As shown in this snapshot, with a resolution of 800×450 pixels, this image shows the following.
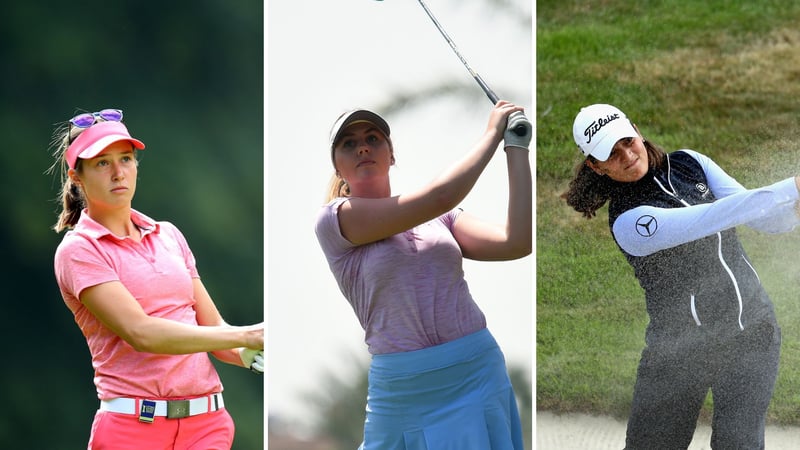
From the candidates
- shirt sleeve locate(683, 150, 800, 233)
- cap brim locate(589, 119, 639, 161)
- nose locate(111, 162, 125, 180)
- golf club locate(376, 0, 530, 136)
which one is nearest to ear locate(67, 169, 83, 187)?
nose locate(111, 162, 125, 180)

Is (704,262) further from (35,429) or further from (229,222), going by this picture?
(35,429)

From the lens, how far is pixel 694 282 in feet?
10.3

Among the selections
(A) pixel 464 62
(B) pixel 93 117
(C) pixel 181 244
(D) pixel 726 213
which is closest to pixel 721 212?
(D) pixel 726 213

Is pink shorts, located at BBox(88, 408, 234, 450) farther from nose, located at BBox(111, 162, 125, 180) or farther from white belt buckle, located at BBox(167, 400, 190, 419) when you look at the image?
nose, located at BBox(111, 162, 125, 180)

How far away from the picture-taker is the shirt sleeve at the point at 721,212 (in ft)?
10.2

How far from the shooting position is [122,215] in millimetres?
3148

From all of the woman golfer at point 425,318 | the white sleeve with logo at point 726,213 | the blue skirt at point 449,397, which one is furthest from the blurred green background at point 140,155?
the white sleeve with logo at point 726,213

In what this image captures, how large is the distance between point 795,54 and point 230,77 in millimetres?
1760

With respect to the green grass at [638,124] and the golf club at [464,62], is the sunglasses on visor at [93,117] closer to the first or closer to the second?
the golf club at [464,62]

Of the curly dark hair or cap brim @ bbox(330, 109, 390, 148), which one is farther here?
the curly dark hair

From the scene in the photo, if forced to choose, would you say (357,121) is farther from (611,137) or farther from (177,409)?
(177,409)

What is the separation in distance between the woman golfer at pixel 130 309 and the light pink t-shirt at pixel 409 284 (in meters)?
0.49

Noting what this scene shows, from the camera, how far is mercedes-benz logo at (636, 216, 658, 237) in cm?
319

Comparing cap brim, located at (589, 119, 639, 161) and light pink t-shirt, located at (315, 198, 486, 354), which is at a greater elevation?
cap brim, located at (589, 119, 639, 161)
